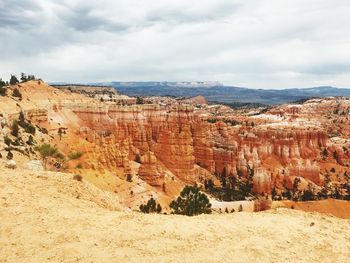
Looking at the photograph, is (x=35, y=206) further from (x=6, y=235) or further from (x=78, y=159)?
(x=78, y=159)

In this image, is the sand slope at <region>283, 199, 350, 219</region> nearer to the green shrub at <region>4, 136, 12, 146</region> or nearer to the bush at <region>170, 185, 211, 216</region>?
the bush at <region>170, 185, 211, 216</region>

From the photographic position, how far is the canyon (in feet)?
196

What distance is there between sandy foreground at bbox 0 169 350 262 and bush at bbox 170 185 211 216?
35.7 feet

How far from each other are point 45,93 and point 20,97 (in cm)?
955

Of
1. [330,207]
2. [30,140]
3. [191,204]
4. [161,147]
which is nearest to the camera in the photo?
[191,204]

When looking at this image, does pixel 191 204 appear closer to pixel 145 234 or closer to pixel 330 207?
pixel 145 234

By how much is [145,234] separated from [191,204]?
53.0ft

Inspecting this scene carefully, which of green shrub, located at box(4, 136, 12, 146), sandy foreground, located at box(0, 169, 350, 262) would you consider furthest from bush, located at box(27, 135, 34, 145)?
sandy foreground, located at box(0, 169, 350, 262)

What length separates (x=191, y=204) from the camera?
3225 cm

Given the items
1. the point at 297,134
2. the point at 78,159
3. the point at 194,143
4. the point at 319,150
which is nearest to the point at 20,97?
the point at 78,159

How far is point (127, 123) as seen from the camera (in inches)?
3137

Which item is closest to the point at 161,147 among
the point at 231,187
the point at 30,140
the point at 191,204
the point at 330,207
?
the point at 231,187

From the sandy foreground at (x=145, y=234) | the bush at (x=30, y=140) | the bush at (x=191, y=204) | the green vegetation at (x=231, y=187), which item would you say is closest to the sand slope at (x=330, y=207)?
the bush at (x=191, y=204)

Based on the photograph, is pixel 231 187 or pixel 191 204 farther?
pixel 231 187
